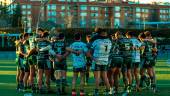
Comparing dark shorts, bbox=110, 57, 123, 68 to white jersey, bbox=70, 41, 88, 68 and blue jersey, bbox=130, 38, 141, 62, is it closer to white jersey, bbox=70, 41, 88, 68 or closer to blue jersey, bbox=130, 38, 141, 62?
blue jersey, bbox=130, 38, 141, 62

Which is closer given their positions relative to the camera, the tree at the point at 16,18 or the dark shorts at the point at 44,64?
the dark shorts at the point at 44,64

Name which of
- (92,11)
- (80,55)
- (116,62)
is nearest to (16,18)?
(92,11)

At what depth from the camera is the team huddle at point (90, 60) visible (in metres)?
15.9

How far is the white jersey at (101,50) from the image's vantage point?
15.8 m

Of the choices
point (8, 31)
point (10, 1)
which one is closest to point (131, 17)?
point (10, 1)

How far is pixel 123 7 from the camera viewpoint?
131 meters

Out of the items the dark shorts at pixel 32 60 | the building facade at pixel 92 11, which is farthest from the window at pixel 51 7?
the dark shorts at pixel 32 60

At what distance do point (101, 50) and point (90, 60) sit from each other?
1253 millimetres

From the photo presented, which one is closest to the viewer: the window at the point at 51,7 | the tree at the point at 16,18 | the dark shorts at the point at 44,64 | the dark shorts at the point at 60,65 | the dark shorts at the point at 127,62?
the dark shorts at the point at 60,65

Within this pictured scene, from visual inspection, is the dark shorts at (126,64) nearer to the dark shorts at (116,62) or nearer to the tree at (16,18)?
the dark shorts at (116,62)

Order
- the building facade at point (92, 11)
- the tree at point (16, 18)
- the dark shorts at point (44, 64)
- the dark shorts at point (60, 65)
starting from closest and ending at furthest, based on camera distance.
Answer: the dark shorts at point (60, 65) < the dark shorts at point (44, 64) < the tree at point (16, 18) < the building facade at point (92, 11)

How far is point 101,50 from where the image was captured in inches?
625

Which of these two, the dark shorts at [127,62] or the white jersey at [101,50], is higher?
the white jersey at [101,50]

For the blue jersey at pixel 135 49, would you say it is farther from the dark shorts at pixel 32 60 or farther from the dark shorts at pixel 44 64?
the dark shorts at pixel 32 60
